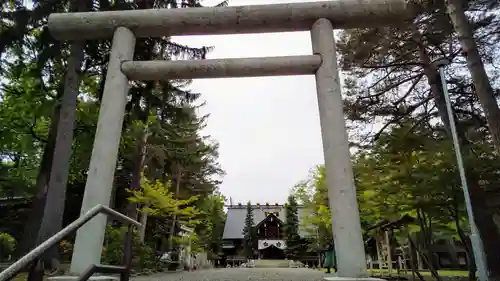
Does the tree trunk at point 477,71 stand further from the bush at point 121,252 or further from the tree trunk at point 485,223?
the bush at point 121,252

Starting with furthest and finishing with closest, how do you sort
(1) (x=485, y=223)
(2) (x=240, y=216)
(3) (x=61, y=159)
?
(2) (x=240, y=216)
(3) (x=61, y=159)
(1) (x=485, y=223)

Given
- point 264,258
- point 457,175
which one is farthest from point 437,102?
point 264,258

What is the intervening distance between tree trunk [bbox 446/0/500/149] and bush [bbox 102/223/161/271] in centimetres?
858

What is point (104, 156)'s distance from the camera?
409 cm

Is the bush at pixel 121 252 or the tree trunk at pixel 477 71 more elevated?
the tree trunk at pixel 477 71

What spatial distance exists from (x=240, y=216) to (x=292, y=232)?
1005cm

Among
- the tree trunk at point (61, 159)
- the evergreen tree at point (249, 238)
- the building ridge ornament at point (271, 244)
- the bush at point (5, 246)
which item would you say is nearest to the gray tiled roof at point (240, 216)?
the evergreen tree at point (249, 238)

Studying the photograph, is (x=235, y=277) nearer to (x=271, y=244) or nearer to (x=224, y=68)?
(x=224, y=68)

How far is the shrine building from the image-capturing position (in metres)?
32.3

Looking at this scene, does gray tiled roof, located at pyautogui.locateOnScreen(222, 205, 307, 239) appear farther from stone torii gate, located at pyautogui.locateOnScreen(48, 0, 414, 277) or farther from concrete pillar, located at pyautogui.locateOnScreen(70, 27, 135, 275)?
concrete pillar, located at pyautogui.locateOnScreen(70, 27, 135, 275)

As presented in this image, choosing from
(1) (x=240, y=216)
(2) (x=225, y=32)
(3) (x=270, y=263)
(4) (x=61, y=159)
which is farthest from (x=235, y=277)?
(1) (x=240, y=216)

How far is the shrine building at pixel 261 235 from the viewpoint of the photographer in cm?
3231

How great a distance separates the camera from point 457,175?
23.4 feet

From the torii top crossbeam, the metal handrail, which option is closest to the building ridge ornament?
the torii top crossbeam
